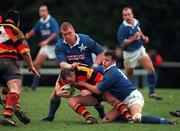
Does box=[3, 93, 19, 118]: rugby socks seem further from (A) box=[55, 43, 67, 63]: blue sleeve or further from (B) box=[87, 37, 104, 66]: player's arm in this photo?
(B) box=[87, 37, 104, 66]: player's arm

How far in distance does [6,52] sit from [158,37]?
22.6 meters

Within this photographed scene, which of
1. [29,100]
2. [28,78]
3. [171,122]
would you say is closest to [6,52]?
[171,122]

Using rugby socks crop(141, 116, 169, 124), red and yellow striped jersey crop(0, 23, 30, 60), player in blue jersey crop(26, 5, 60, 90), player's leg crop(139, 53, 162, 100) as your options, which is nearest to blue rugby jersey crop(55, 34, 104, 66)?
red and yellow striped jersey crop(0, 23, 30, 60)

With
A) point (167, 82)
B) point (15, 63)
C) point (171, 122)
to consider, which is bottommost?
point (167, 82)

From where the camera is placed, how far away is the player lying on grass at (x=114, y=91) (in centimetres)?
1366

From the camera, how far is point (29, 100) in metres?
18.3

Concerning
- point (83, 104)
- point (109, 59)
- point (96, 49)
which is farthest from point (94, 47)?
point (83, 104)

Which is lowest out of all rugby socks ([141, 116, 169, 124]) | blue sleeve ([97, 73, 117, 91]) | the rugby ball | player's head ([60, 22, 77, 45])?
rugby socks ([141, 116, 169, 124])

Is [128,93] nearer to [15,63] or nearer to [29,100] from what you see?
[15,63]

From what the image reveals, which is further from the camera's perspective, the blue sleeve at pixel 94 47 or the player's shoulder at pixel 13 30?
the blue sleeve at pixel 94 47

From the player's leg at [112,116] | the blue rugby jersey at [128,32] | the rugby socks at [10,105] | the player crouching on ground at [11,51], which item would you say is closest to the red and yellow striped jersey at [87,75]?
the player's leg at [112,116]

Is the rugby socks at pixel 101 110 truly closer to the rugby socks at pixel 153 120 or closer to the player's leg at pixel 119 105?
the player's leg at pixel 119 105

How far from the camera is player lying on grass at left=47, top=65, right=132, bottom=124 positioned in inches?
541

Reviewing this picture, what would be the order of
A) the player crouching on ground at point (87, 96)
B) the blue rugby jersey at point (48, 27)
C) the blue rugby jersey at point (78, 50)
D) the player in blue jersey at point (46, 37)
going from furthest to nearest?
the blue rugby jersey at point (48, 27)
the player in blue jersey at point (46, 37)
the blue rugby jersey at point (78, 50)
the player crouching on ground at point (87, 96)
